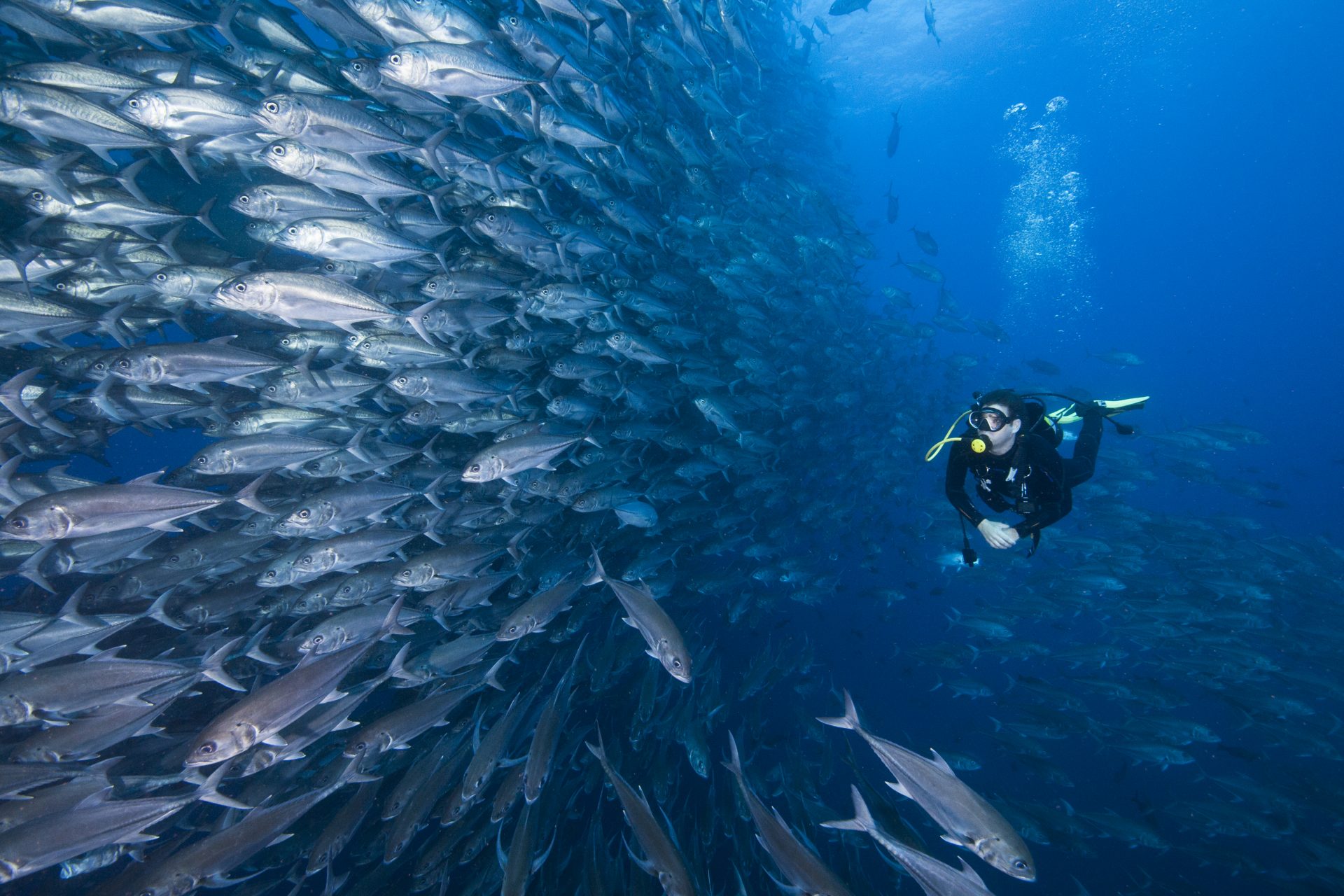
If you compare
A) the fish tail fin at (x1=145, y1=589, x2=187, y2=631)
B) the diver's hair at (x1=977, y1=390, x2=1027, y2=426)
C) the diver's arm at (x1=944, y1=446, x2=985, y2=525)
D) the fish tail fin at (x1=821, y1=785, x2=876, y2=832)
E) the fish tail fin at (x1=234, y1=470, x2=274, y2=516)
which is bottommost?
the fish tail fin at (x1=821, y1=785, x2=876, y2=832)

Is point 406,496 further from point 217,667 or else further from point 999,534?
point 999,534

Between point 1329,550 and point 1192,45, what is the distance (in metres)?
55.6

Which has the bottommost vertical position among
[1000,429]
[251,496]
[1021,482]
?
[251,496]

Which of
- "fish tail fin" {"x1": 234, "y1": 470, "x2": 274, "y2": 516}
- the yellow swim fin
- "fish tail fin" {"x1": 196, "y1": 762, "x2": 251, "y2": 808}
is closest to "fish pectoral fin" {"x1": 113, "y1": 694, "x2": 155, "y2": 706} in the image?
"fish tail fin" {"x1": 196, "y1": 762, "x2": 251, "y2": 808}

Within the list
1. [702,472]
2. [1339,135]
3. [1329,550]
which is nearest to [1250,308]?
[1339,135]

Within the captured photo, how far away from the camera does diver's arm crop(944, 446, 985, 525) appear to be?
438cm

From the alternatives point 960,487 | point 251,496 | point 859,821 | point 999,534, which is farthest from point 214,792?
point 960,487

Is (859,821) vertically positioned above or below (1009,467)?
below

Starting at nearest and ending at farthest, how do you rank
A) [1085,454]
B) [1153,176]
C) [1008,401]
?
[1008,401]
[1085,454]
[1153,176]

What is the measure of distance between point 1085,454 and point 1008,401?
1771mm

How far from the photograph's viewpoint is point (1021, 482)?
13.4 ft

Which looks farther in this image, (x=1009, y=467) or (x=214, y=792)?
(x=1009, y=467)

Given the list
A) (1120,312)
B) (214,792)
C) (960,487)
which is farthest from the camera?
(1120,312)

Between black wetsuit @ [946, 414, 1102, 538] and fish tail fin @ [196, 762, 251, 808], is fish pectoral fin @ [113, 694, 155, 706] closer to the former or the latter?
fish tail fin @ [196, 762, 251, 808]
